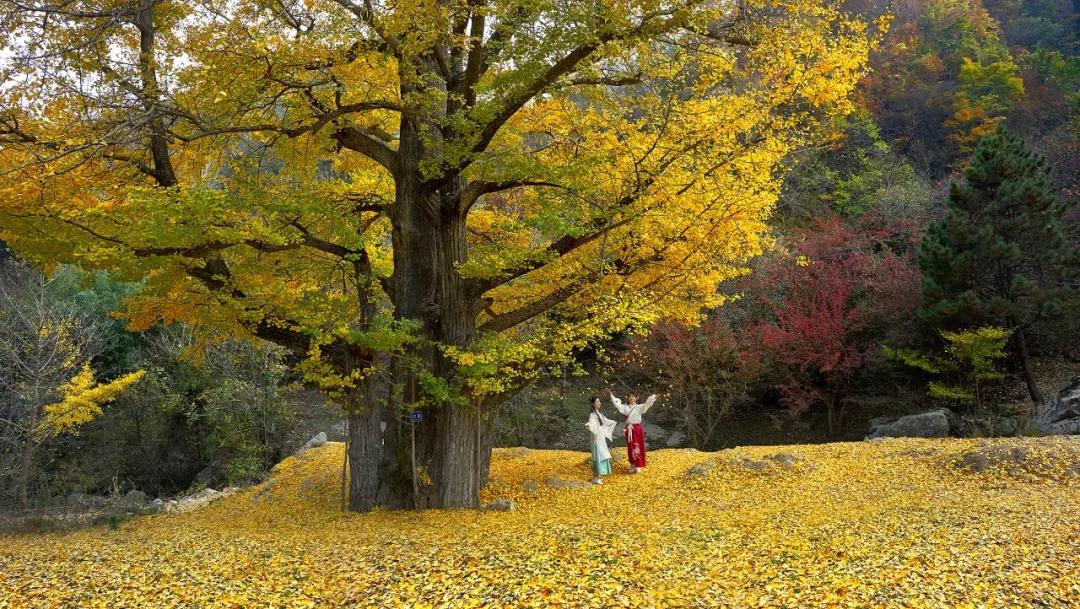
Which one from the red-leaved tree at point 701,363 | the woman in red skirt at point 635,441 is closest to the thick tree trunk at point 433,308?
the woman in red skirt at point 635,441

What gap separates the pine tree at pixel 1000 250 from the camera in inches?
527

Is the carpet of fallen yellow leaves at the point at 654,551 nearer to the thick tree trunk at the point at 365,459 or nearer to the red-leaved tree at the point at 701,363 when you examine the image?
the thick tree trunk at the point at 365,459

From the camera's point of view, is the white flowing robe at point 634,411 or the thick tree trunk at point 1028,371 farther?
the thick tree trunk at point 1028,371

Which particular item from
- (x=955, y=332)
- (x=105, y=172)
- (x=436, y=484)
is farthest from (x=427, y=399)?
(x=955, y=332)

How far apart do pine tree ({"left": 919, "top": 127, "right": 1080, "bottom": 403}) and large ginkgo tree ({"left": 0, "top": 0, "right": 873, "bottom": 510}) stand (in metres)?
8.18

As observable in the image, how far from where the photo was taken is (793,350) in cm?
1467

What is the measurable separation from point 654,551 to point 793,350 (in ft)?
34.8

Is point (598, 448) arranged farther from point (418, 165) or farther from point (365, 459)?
point (418, 165)

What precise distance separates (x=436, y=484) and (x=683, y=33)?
17.9 feet

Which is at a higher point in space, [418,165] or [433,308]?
[418,165]

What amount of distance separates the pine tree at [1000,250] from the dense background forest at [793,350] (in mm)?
39

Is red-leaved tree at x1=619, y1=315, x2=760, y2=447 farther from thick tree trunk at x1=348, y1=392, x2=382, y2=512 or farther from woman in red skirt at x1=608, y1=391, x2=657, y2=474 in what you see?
thick tree trunk at x1=348, y1=392, x2=382, y2=512

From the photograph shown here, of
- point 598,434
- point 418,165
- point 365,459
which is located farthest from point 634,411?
point 418,165

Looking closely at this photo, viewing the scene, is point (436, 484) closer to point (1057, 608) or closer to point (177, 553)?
point (177, 553)
